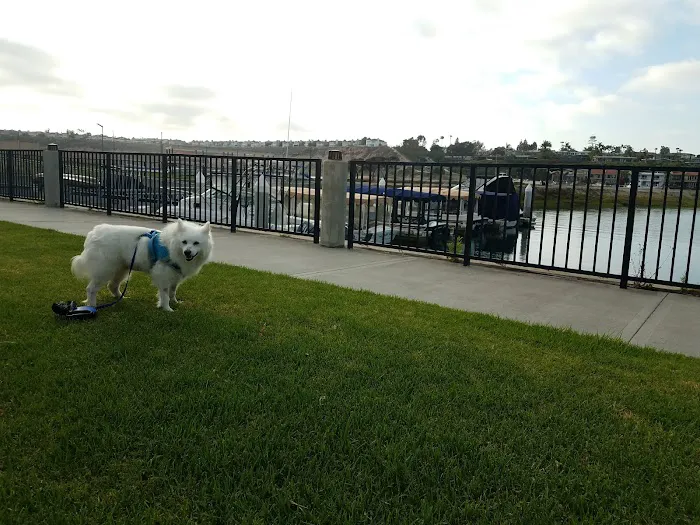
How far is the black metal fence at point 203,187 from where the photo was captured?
11.2m

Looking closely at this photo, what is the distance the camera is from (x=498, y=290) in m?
6.47

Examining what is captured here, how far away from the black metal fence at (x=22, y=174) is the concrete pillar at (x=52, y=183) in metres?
0.49

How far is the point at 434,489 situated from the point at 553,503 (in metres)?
0.51

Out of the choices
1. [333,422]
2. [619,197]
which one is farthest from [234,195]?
[619,197]

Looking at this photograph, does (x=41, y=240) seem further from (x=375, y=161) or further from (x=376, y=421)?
(x=376, y=421)

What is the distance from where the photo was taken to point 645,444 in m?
2.76

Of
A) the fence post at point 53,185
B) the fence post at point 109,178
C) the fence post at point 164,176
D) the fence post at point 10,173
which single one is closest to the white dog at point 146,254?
the fence post at point 164,176

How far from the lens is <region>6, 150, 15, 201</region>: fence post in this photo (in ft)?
53.6

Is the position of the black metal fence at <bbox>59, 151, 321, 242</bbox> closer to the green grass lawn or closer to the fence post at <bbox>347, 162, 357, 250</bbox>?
the fence post at <bbox>347, 162, 357, 250</bbox>

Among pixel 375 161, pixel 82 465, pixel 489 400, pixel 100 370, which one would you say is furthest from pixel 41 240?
pixel 489 400

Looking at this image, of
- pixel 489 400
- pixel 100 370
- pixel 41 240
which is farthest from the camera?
pixel 41 240

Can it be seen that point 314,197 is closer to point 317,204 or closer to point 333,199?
point 317,204

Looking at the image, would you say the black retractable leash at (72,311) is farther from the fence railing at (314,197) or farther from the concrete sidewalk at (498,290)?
the fence railing at (314,197)

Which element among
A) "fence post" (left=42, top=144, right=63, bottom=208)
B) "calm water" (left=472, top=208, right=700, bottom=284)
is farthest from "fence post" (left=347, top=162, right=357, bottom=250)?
"fence post" (left=42, top=144, right=63, bottom=208)
